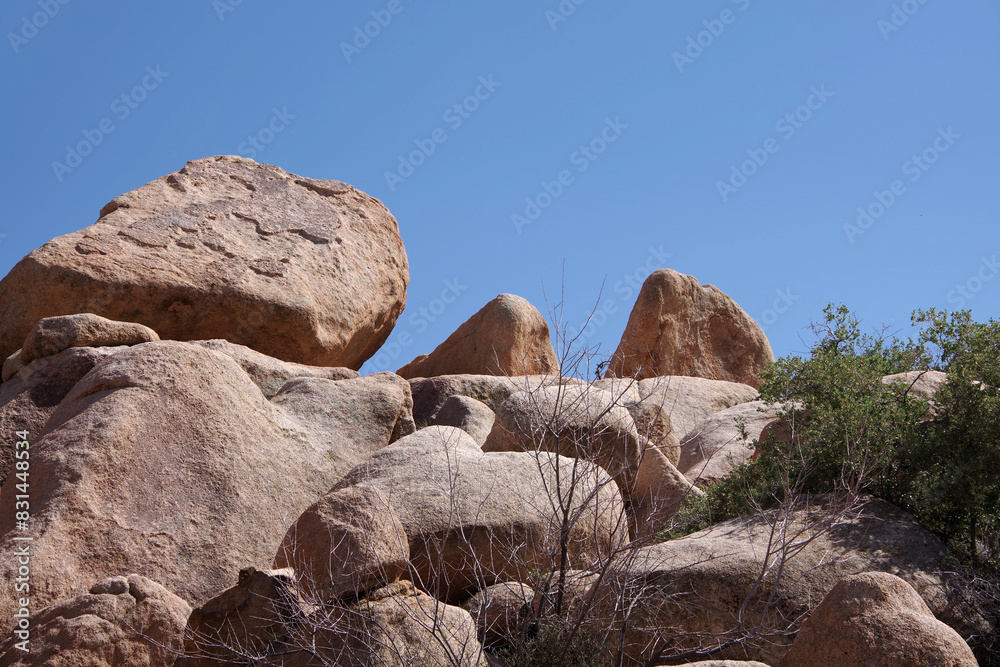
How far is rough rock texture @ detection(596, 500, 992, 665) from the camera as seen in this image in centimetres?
630

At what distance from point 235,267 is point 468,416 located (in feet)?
Answer: 13.8

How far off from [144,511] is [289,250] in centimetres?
696

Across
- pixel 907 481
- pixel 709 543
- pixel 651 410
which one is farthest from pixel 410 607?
pixel 651 410

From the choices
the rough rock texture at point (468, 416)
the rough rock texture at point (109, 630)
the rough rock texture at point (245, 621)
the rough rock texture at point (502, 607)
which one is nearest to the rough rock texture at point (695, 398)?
the rough rock texture at point (468, 416)

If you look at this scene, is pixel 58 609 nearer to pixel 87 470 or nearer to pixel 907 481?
pixel 87 470

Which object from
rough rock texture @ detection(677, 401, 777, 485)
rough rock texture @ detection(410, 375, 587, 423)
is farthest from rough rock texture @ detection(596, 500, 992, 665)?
rough rock texture @ detection(410, 375, 587, 423)

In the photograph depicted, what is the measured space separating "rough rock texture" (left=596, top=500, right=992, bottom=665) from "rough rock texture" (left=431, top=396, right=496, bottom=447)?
4.39m

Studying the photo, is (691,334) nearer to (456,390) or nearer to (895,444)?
(456,390)

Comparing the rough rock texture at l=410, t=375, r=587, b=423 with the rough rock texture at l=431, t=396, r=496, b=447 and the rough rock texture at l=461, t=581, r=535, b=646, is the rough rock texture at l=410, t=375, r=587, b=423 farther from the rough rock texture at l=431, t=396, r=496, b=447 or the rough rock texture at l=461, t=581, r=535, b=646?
the rough rock texture at l=461, t=581, r=535, b=646

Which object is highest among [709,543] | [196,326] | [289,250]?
[289,250]

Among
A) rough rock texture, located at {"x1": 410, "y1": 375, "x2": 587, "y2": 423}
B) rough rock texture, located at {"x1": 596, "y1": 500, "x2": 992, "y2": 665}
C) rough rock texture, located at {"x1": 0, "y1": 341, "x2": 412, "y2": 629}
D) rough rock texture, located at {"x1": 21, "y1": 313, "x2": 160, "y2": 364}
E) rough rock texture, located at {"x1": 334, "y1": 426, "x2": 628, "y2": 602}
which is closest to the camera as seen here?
rough rock texture, located at {"x1": 596, "y1": 500, "x2": 992, "y2": 665}

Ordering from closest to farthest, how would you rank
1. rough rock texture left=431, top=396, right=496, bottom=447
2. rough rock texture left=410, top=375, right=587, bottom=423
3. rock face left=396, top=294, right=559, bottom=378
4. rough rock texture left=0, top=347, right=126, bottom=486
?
rough rock texture left=0, top=347, right=126, bottom=486 < rough rock texture left=431, top=396, right=496, bottom=447 < rough rock texture left=410, top=375, right=587, bottom=423 < rock face left=396, top=294, right=559, bottom=378

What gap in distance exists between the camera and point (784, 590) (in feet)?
21.4

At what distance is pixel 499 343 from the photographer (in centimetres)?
1557
